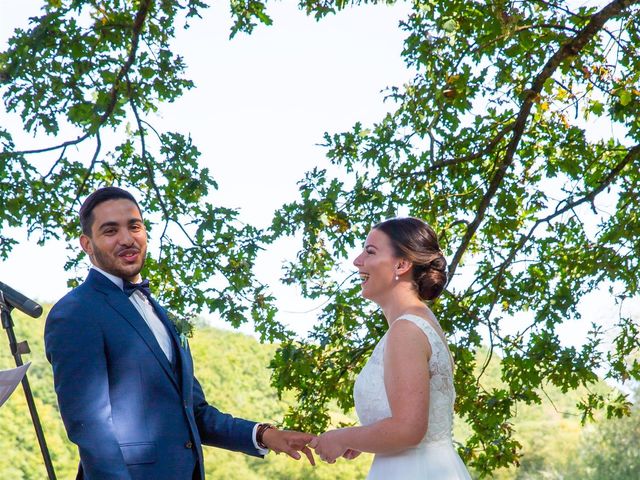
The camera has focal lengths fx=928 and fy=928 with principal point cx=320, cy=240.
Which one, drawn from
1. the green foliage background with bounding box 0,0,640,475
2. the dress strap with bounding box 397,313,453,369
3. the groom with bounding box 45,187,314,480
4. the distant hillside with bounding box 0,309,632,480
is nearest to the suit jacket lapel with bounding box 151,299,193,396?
the groom with bounding box 45,187,314,480

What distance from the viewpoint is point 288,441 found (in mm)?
3375

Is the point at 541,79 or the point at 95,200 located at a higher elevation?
the point at 541,79

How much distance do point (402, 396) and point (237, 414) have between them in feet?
58.8

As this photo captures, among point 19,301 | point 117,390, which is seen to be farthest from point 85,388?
point 19,301

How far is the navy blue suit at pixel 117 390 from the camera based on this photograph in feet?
8.93

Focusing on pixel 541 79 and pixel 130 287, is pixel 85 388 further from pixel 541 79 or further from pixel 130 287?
pixel 541 79

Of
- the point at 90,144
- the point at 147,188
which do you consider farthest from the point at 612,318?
the point at 90,144

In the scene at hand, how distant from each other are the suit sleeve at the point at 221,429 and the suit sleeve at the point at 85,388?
614 millimetres

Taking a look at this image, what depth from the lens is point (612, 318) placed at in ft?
27.3

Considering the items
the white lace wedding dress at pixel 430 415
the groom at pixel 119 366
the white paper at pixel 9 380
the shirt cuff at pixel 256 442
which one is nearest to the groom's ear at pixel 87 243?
the groom at pixel 119 366

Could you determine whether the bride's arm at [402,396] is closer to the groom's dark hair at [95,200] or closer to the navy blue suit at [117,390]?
the navy blue suit at [117,390]

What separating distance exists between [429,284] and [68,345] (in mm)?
1211

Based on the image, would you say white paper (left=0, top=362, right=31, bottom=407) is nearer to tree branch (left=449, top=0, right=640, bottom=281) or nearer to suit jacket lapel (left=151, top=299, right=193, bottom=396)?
suit jacket lapel (left=151, top=299, right=193, bottom=396)

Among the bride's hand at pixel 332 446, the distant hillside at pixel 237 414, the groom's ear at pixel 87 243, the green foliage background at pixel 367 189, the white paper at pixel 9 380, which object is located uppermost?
the distant hillside at pixel 237 414
